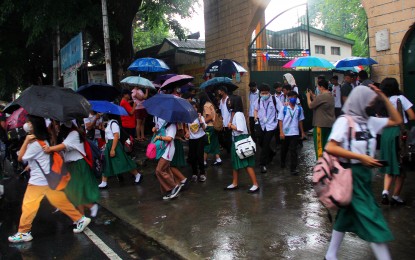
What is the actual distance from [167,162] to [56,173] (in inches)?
73.5

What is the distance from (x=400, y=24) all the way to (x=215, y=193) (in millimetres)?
4783

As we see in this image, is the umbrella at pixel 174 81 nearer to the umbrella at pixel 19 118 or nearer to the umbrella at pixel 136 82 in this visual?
the umbrella at pixel 19 118

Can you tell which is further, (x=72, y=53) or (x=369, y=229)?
(x=72, y=53)

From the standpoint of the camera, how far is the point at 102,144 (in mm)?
8258

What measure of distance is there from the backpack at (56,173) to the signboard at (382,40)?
6390 mm

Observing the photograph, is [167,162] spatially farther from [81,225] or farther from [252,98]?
[252,98]

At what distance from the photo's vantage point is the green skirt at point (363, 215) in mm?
3203

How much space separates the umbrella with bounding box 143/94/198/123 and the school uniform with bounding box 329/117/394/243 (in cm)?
320

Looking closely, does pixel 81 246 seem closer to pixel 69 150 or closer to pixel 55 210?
pixel 69 150

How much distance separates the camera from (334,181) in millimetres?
3314

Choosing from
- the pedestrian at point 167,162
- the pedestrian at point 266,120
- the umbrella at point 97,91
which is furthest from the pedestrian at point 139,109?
the pedestrian at point 167,162

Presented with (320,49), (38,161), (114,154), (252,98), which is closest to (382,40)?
(252,98)

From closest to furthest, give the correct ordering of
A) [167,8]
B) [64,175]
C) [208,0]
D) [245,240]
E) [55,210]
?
[245,240]
[64,175]
[55,210]
[208,0]
[167,8]

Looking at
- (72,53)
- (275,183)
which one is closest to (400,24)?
(275,183)
